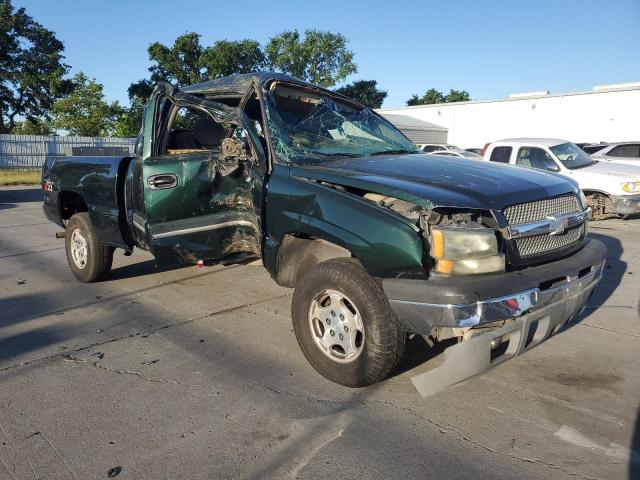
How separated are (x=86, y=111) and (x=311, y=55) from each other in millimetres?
19012

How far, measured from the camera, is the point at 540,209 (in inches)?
134

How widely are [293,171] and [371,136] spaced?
1.24 meters

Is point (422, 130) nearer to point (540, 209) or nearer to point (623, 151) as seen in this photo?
point (623, 151)

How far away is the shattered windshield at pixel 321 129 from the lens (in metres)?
4.16

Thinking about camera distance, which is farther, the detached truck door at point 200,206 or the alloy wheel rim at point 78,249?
the alloy wheel rim at point 78,249

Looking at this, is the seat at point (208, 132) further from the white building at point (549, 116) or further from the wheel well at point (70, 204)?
the white building at point (549, 116)

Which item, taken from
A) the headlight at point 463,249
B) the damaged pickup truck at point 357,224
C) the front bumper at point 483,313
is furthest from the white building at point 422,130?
the headlight at point 463,249

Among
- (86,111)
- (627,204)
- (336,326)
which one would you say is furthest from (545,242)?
(86,111)

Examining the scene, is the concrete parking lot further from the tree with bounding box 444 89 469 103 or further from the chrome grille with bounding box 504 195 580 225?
the tree with bounding box 444 89 469 103

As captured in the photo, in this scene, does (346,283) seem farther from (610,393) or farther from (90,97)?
(90,97)

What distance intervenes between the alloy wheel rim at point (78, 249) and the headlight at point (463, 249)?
4.42 metres

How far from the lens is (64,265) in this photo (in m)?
7.18

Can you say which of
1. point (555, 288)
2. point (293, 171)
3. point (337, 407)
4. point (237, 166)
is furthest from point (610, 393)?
point (237, 166)

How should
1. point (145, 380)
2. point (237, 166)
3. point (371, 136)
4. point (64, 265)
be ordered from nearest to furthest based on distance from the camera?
point (145, 380), point (237, 166), point (371, 136), point (64, 265)
